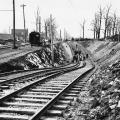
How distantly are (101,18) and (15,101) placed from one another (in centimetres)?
7557

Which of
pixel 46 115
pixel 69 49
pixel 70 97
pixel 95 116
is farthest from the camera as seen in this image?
pixel 69 49

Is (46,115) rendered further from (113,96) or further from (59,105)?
(113,96)

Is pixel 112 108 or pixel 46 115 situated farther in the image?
pixel 46 115

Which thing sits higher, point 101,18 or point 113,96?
point 101,18

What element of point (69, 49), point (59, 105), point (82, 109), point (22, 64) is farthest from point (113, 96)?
point (69, 49)

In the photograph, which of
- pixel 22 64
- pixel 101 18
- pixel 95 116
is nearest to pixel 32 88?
pixel 95 116

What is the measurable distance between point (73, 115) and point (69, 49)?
61230mm

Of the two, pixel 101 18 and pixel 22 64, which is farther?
pixel 101 18

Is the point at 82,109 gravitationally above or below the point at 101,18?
below

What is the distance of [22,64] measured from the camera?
25109 mm

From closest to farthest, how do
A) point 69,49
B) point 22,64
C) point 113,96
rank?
1. point 113,96
2. point 22,64
3. point 69,49

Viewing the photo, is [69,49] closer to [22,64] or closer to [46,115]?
[22,64]

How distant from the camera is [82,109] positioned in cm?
738

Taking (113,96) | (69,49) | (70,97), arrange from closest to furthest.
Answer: (113,96)
(70,97)
(69,49)
